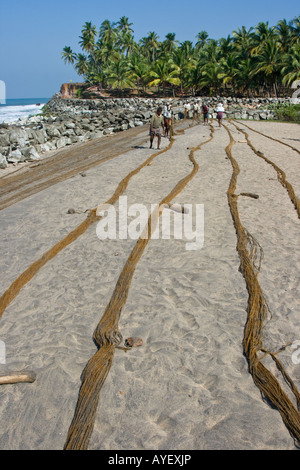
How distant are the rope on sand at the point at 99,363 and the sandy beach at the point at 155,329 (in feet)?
0.22

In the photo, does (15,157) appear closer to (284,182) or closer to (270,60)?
(284,182)

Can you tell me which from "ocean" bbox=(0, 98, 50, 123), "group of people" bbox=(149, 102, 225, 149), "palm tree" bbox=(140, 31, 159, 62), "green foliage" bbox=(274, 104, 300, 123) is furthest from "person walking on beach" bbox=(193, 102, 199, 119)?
"palm tree" bbox=(140, 31, 159, 62)

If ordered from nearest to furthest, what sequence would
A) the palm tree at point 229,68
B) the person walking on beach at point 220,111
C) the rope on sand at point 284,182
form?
the rope on sand at point 284,182 → the person walking on beach at point 220,111 → the palm tree at point 229,68

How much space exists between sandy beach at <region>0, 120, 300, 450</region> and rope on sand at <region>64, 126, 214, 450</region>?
0.22 feet

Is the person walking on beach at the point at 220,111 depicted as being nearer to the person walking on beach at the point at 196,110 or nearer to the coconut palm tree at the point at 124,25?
the person walking on beach at the point at 196,110

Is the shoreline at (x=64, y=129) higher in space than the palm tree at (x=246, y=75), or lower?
lower

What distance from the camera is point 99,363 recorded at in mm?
3459

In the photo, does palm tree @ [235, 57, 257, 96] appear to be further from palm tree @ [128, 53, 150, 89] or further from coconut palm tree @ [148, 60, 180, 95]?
palm tree @ [128, 53, 150, 89]

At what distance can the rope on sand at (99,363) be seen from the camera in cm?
278

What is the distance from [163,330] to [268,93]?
159 feet

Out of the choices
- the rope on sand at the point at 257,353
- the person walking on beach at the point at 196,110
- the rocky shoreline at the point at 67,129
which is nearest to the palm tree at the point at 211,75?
the rocky shoreline at the point at 67,129

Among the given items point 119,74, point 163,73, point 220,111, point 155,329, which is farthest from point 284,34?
point 155,329

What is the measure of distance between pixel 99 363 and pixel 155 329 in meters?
0.76

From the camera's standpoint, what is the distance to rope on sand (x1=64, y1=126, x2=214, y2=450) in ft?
9.12
